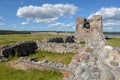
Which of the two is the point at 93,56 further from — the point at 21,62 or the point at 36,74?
the point at 21,62

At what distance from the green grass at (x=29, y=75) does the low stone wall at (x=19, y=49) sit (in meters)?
6.15

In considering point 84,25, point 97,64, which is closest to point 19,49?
point 97,64

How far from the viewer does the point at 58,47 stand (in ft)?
82.9

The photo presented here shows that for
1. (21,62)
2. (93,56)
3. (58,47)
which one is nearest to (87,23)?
(58,47)

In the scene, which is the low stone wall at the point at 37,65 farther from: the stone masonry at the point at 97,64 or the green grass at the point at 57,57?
the stone masonry at the point at 97,64

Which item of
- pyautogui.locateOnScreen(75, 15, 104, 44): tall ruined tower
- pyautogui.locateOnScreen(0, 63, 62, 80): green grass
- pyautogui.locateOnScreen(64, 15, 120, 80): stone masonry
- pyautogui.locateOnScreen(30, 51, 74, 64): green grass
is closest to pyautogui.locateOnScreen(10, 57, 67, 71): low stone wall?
pyautogui.locateOnScreen(0, 63, 62, 80): green grass

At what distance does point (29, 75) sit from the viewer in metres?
13.7

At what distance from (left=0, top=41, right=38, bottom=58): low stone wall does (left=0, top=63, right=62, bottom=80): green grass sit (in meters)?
6.15

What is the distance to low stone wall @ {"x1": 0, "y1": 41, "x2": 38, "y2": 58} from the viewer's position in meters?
21.3

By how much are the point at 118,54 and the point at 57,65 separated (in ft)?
31.1

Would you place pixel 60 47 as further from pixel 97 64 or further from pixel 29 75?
pixel 97 64

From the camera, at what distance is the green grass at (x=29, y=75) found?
13175 millimetres

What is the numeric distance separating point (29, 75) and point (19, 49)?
10.5 meters

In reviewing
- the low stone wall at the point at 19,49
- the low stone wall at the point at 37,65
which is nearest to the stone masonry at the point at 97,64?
the low stone wall at the point at 37,65
